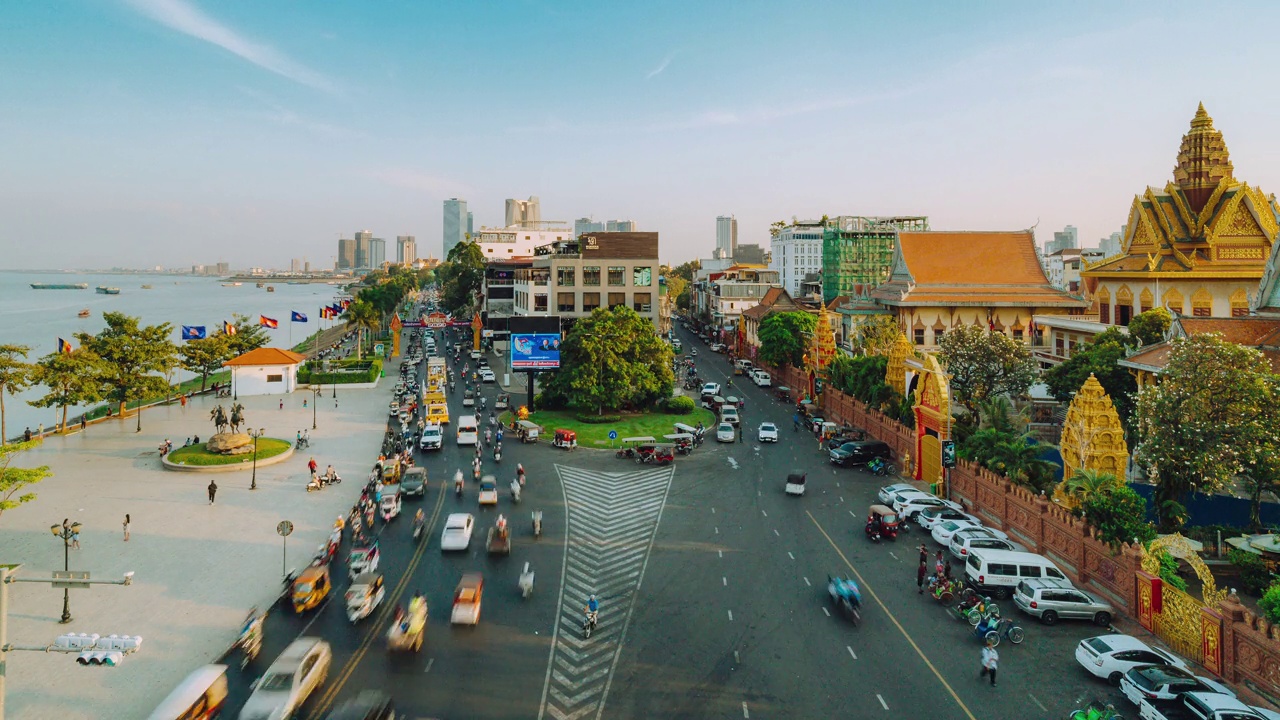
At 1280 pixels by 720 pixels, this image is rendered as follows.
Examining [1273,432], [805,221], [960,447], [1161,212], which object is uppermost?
[805,221]

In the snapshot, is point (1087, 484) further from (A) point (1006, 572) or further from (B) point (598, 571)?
(B) point (598, 571)

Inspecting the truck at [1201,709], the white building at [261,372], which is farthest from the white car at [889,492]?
the white building at [261,372]

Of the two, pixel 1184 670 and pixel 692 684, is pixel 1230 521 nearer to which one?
pixel 1184 670

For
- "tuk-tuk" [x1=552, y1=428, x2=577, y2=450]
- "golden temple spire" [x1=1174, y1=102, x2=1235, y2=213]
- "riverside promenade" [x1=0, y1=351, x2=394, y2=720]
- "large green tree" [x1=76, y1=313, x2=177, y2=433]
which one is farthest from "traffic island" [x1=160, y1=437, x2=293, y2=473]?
"golden temple spire" [x1=1174, y1=102, x2=1235, y2=213]

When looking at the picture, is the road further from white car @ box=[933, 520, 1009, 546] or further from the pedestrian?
white car @ box=[933, 520, 1009, 546]

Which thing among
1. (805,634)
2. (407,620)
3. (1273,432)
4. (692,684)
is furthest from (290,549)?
(1273,432)

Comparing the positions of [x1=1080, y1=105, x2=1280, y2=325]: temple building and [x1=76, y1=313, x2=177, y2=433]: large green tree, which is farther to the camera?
[x1=76, y1=313, x2=177, y2=433]: large green tree
